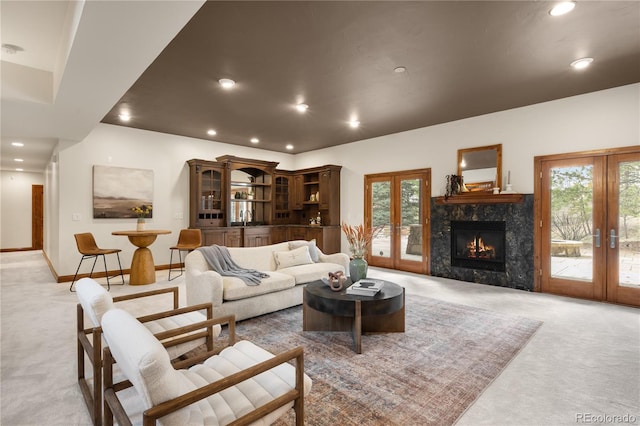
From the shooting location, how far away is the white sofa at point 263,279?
3350mm

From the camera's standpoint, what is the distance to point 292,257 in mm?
4512

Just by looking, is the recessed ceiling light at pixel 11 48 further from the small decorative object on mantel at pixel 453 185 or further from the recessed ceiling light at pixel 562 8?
the small decorative object on mantel at pixel 453 185

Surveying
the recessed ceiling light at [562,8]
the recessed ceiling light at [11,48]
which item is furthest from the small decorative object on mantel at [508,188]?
the recessed ceiling light at [11,48]

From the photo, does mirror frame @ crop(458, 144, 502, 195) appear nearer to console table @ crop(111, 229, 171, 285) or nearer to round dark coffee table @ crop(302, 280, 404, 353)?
round dark coffee table @ crop(302, 280, 404, 353)

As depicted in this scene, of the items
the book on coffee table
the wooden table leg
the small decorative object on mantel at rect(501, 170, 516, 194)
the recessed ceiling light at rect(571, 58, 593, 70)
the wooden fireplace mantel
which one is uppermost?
the recessed ceiling light at rect(571, 58, 593, 70)

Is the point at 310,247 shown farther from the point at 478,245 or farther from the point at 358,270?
the point at 478,245

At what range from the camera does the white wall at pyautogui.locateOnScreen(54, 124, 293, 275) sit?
18.5 ft

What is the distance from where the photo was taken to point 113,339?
138cm

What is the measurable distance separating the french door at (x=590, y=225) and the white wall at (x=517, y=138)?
212 mm

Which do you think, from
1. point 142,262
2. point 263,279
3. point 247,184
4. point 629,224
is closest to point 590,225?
point 629,224

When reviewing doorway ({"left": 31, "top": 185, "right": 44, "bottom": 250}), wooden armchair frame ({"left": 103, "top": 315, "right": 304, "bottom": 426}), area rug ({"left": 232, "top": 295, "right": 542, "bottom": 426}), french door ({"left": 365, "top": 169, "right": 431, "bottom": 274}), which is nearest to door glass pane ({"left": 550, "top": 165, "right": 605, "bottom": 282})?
area rug ({"left": 232, "top": 295, "right": 542, "bottom": 426})

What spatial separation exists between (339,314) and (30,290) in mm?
5210

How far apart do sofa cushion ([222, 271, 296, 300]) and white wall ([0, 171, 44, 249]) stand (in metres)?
10.9

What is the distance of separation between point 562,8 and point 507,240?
3.59 metres
